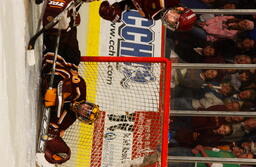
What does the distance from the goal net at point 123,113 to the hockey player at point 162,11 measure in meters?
0.30

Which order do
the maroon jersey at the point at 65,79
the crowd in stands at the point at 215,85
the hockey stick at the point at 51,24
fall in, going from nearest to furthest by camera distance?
the hockey stick at the point at 51,24
the maroon jersey at the point at 65,79
the crowd in stands at the point at 215,85

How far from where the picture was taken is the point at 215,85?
12.0 ft

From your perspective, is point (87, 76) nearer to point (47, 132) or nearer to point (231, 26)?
point (47, 132)

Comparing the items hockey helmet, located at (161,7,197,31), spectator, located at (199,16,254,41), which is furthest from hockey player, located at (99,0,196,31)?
spectator, located at (199,16,254,41)

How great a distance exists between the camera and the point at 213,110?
360cm

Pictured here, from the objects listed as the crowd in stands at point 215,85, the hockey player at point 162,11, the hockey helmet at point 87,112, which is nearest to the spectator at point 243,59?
the crowd in stands at point 215,85

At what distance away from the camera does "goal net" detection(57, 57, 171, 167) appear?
9.56 ft

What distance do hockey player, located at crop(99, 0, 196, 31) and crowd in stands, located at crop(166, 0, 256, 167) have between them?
91 cm

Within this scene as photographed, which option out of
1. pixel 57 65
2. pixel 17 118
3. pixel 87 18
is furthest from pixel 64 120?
pixel 87 18

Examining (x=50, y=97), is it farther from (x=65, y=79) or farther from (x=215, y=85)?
(x=215, y=85)

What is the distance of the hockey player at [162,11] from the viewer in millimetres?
2502

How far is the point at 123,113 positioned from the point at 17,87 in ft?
3.20

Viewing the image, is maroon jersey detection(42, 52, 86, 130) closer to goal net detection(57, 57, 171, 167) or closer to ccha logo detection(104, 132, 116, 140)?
goal net detection(57, 57, 171, 167)

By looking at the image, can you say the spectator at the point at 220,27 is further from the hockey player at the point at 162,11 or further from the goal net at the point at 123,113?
the hockey player at the point at 162,11
